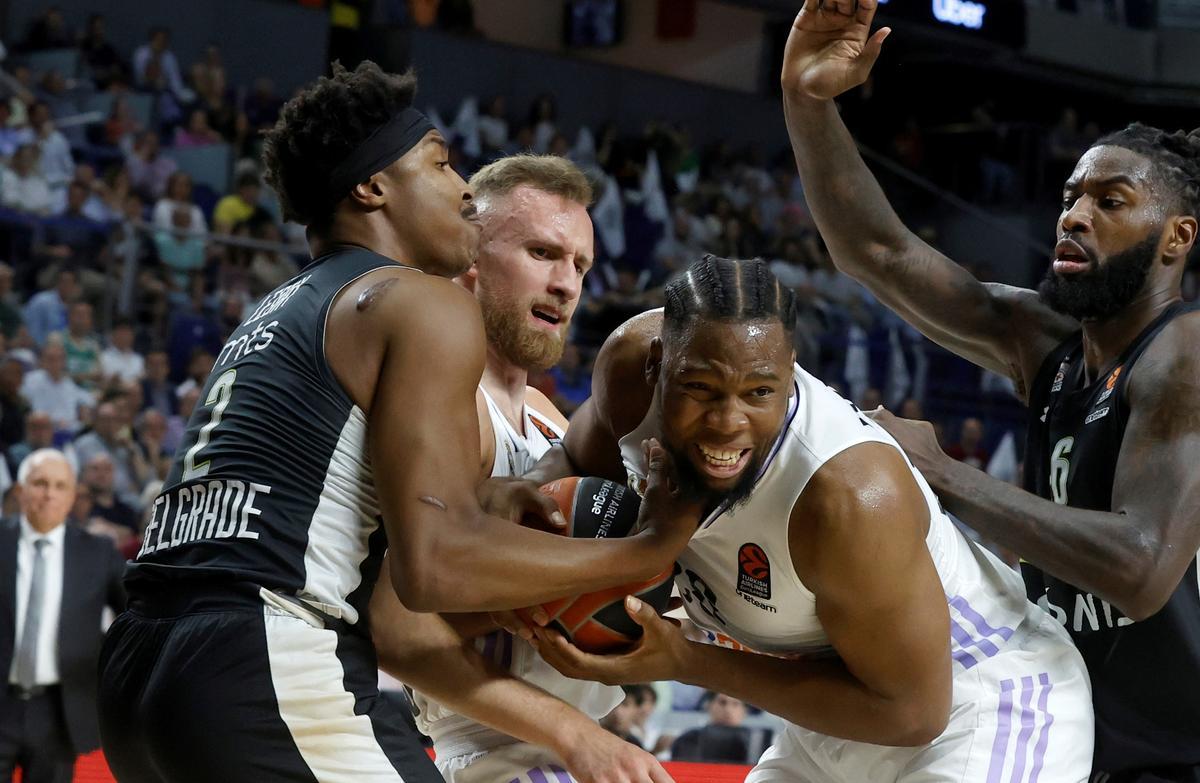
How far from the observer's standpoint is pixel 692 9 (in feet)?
58.4

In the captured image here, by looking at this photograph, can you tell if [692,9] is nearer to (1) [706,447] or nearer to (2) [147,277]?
(2) [147,277]

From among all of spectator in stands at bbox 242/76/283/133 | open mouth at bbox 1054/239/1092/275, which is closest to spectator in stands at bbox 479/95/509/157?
spectator in stands at bbox 242/76/283/133

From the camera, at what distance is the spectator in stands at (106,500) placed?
8375 millimetres

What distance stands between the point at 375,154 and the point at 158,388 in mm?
7255

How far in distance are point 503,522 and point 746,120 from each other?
15.4 metres

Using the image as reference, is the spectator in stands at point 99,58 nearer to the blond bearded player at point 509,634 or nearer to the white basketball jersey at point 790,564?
the blond bearded player at point 509,634

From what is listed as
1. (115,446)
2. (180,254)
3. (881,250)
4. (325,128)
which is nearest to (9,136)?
(180,254)

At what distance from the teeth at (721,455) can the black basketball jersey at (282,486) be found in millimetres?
619

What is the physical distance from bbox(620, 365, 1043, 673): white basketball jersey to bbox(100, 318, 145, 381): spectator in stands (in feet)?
23.6

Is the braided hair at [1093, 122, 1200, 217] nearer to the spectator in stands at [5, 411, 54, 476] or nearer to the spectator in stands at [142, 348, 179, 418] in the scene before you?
the spectator in stands at [5, 411, 54, 476]

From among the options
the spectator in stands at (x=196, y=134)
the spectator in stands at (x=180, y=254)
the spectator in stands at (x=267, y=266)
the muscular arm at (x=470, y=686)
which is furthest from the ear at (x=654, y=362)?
the spectator in stands at (x=196, y=134)

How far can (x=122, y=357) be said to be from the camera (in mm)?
9570

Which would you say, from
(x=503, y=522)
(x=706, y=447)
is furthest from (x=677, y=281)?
(x=503, y=522)

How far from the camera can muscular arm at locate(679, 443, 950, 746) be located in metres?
2.59
